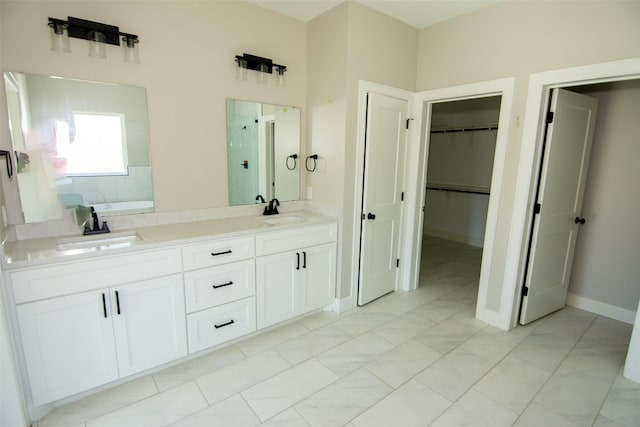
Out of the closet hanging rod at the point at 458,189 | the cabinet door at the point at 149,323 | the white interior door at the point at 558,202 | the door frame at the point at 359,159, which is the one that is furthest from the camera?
the closet hanging rod at the point at 458,189

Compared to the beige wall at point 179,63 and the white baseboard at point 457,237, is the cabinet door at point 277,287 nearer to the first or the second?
the beige wall at point 179,63

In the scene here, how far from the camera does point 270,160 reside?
10.1 feet

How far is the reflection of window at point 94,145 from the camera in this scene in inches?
84.3

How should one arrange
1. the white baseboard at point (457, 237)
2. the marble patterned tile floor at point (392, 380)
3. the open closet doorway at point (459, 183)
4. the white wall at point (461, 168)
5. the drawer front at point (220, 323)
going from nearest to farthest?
the marble patterned tile floor at point (392, 380) → the drawer front at point (220, 323) → the open closet doorway at point (459, 183) → the white wall at point (461, 168) → the white baseboard at point (457, 237)

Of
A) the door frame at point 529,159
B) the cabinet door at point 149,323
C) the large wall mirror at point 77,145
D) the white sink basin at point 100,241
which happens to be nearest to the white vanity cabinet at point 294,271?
the cabinet door at point 149,323

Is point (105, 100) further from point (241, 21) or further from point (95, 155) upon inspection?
point (241, 21)

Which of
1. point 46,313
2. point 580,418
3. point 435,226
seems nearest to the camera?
point 46,313

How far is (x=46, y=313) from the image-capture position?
68.6 inches

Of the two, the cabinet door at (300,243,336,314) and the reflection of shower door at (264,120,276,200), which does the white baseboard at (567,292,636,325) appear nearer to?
the cabinet door at (300,243,336,314)

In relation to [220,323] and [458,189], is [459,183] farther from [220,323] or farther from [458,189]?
[220,323]

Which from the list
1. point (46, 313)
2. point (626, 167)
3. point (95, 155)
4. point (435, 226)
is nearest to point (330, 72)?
point (95, 155)

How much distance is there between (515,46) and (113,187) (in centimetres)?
326

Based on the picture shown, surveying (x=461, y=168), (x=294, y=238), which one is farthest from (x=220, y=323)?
(x=461, y=168)

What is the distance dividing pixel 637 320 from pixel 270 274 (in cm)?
256
